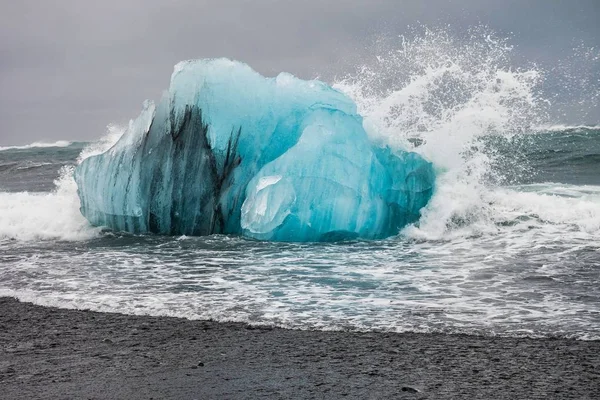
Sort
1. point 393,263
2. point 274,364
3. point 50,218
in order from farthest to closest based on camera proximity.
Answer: point 50,218 → point 393,263 → point 274,364

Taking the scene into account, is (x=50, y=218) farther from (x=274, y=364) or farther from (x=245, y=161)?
(x=274, y=364)

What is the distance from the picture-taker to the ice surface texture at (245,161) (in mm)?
10953

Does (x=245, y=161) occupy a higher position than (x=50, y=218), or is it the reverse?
(x=245, y=161)

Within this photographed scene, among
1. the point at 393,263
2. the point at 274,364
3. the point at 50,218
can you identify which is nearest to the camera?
the point at 274,364

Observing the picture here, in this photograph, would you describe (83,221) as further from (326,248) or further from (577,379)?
(577,379)

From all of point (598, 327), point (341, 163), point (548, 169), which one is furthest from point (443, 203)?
point (548, 169)

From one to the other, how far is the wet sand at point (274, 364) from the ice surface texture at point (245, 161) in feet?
16.4

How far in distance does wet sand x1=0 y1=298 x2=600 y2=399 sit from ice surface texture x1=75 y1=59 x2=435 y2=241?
196 inches

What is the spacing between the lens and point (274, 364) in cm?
518

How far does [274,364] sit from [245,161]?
6.68 metres

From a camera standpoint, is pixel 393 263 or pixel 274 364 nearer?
pixel 274 364

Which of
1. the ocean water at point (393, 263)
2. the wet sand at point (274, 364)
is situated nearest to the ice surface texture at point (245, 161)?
the ocean water at point (393, 263)

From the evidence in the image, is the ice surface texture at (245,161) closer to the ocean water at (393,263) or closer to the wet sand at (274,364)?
the ocean water at (393,263)

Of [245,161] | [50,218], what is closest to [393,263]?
[245,161]
